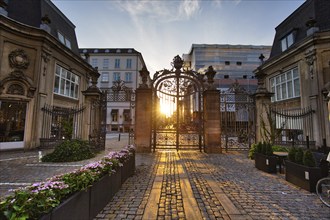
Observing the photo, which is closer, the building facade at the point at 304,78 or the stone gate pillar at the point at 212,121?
the stone gate pillar at the point at 212,121

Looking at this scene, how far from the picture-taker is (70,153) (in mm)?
7895

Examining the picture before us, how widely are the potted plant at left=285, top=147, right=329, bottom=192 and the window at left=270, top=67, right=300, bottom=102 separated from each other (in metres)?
10.7

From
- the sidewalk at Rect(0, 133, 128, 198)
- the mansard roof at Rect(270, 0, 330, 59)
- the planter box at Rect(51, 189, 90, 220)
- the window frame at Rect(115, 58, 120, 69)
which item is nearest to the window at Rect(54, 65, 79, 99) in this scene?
the sidewalk at Rect(0, 133, 128, 198)

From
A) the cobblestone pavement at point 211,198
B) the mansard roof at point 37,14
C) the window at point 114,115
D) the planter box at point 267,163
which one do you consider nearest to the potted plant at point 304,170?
the cobblestone pavement at point 211,198

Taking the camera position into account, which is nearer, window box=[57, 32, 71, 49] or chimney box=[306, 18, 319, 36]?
chimney box=[306, 18, 319, 36]

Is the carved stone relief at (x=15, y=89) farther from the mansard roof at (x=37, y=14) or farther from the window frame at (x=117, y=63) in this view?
the window frame at (x=117, y=63)

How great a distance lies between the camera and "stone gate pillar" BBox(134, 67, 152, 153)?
997 cm

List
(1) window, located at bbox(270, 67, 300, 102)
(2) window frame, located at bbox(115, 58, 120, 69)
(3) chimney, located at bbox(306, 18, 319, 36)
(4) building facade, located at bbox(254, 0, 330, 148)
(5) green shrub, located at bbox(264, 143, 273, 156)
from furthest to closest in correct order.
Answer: (2) window frame, located at bbox(115, 58, 120, 69)
(1) window, located at bbox(270, 67, 300, 102)
(3) chimney, located at bbox(306, 18, 319, 36)
(4) building facade, located at bbox(254, 0, 330, 148)
(5) green shrub, located at bbox(264, 143, 273, 156)

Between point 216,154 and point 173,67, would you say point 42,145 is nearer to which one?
point 173,67

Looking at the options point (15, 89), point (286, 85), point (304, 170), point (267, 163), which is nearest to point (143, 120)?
point (267, 163)

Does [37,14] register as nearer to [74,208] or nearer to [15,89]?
[15,89]

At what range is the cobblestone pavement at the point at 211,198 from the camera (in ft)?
10.8

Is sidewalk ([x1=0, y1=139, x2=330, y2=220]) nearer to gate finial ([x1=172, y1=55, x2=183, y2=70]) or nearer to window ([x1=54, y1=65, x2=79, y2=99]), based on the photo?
gate finial ([x1=172, y1=55, x2=183, y2=70])

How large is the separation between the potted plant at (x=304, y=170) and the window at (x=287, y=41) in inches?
542
